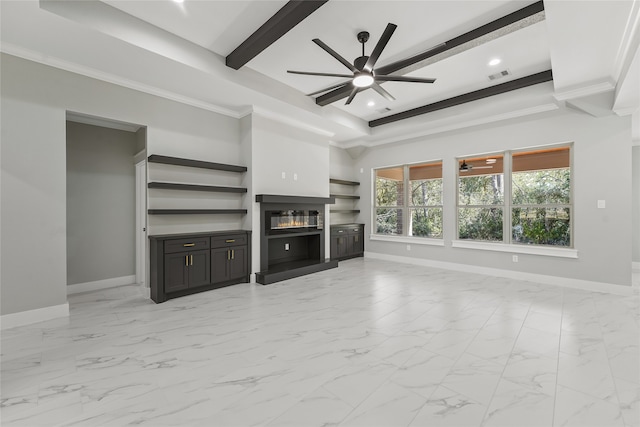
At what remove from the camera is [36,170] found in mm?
3254

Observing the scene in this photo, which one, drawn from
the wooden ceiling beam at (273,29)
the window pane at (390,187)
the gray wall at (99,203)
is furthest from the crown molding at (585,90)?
the gray wall at (99,203)

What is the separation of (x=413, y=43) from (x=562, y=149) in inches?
137

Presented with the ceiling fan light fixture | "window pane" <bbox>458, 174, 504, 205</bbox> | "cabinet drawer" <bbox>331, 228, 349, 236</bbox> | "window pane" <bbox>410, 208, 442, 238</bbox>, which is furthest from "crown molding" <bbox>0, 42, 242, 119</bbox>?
"window pane" <bbox>458, 174, 504, 205</bbox>

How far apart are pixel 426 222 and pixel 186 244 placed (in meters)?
5.14

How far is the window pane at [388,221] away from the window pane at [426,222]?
358mm

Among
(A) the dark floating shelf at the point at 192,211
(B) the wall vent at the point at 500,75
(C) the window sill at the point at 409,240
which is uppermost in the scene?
(B) the wall vent at the point at 500,75

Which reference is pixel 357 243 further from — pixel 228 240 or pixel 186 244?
pixel 186 244

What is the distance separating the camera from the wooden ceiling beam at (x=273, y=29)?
2734mm

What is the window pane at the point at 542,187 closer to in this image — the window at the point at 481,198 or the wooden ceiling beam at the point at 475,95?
the window at the point at 481,198

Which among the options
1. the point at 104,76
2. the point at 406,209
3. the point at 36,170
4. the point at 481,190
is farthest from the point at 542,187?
the point at 36,170

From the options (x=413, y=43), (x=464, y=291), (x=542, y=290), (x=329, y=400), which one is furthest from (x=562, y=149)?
(x=329, y=400)

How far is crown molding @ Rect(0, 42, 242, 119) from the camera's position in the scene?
10.3ft

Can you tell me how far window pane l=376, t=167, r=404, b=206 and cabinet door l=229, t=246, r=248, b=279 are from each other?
13.5 ft

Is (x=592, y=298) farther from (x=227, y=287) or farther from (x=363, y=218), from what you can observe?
(x=227, y=287)
